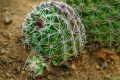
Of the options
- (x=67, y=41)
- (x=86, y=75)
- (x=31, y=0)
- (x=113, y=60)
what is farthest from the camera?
(x=31, y=0)

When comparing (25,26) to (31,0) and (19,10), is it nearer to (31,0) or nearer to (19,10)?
(19,10)

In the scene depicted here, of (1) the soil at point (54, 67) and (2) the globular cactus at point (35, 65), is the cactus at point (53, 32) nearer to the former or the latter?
(2) the globular cactus at point (35, 65)

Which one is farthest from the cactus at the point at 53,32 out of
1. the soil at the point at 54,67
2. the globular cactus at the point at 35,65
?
the soil at the point at 54,67

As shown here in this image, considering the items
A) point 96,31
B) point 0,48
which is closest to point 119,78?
point 96,31

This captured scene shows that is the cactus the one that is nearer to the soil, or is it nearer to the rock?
the soil

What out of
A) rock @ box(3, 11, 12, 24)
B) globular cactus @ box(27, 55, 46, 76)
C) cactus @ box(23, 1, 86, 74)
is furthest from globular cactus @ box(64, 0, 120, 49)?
rock @ box(3, 11, 12, 24)

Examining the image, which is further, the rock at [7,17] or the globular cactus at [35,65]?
the rock at [7,17]

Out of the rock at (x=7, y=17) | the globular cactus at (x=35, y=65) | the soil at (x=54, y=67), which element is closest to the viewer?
the globular cactus at (x=35, y=65)
